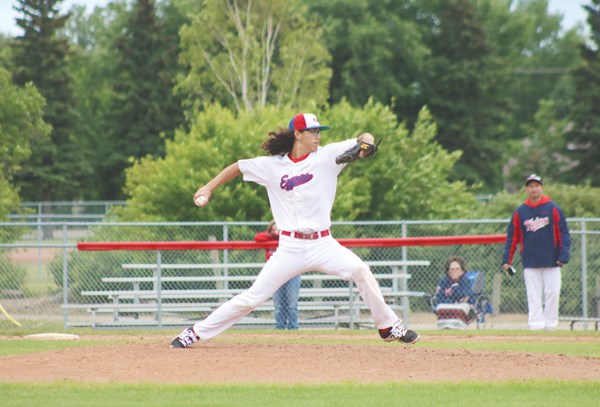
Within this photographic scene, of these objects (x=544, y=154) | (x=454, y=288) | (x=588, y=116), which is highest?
(x=588, y=116)

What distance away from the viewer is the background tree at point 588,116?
43.7m

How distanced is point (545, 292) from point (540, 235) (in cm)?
84

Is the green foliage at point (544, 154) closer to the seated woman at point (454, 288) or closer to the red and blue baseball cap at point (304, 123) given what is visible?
the seated woman at point (454, 288)

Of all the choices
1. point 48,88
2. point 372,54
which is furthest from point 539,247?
point 372,54

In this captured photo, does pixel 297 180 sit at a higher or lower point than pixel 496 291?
higher

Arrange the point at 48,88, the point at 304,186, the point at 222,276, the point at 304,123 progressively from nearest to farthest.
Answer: the point at 304,186 → the point at 304,123 → the point at 222,276 → the point at 48,88

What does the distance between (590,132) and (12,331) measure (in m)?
33.8

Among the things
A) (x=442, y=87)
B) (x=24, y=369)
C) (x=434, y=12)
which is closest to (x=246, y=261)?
(x=24, y=369)

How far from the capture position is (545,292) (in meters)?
14.3

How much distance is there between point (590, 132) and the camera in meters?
43.5

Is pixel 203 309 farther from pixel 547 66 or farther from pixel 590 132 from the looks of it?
pixel 547 66

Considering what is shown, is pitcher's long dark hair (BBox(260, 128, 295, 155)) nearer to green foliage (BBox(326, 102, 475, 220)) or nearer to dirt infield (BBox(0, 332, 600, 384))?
dirt infield (BBox(0, 332, 600, 384))

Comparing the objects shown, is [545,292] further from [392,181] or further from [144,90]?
[144,90]

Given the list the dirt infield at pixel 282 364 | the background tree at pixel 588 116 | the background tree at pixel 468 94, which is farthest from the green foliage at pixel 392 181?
the background tree at pixel 468 94
